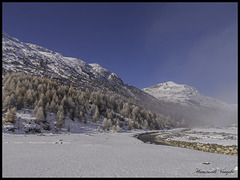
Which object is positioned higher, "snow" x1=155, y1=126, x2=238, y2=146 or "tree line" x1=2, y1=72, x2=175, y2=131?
"tree line" x1=2, y1=72, x2=175, y2=131

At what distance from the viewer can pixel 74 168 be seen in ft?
36.8

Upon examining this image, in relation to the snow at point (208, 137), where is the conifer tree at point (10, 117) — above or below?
above

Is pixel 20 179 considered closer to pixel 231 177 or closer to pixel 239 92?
pixel 231 177

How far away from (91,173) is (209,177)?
8638mm

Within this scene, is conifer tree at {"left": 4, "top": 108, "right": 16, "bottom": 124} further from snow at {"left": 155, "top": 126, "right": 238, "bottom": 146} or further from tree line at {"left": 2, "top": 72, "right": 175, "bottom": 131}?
snow at {"left": 155, "top": 126, "right": 238, "bottom": 146}

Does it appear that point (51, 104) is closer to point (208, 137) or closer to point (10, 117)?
point (10, 117)

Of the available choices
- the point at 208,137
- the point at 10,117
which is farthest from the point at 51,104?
the point at 208,137

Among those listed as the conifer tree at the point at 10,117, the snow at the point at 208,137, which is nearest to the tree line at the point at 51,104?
the conifer tree at the point at 10,117

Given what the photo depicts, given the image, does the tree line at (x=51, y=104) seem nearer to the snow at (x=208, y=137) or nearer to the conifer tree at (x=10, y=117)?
the conifer tree at (x=10, y=117)

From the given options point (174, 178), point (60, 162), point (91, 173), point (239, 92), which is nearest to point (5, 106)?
point (60, 162)

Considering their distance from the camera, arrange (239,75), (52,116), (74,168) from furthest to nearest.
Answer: (52,116) → (74,168) → (239,75)

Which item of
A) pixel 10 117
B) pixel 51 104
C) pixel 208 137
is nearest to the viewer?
pixel 10 117

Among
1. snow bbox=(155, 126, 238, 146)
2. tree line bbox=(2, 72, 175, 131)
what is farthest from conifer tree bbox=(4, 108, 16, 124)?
snow bbox=(155, 126, 238, 146)

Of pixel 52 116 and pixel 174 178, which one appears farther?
pixel 52 116
